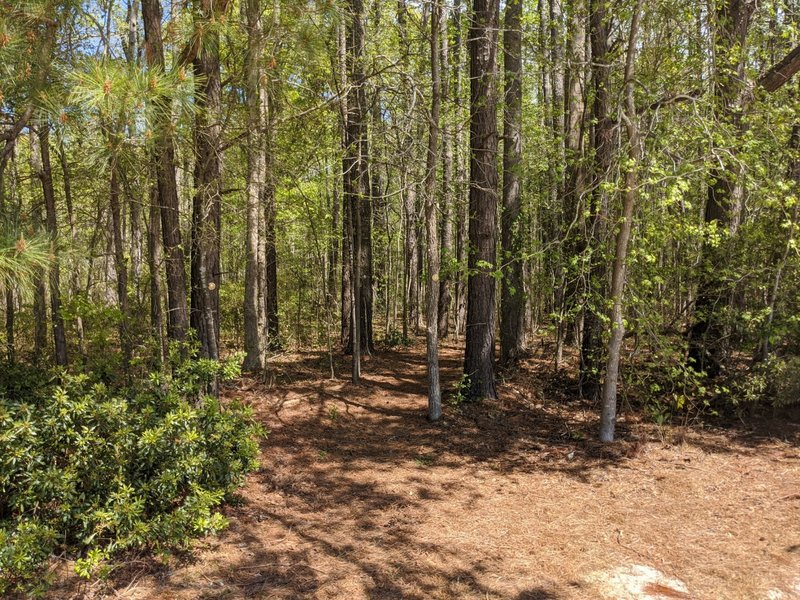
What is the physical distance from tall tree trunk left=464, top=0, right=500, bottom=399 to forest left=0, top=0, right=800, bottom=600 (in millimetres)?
43

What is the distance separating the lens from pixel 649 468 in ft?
20.3

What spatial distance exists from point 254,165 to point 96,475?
4.68 metres

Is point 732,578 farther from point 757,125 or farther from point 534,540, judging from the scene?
point 757,125

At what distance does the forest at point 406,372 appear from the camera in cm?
408

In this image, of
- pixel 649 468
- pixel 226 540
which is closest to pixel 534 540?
pixel 649 468

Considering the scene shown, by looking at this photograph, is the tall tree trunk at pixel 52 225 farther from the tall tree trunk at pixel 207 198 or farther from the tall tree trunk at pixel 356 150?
the tall tree trunk at pixel 356 150

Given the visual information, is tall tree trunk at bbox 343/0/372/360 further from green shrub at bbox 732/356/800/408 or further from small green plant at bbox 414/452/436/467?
green shrub at bbox 732/356/800/408

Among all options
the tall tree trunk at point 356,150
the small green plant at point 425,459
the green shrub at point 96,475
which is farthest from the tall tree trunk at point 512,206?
the green shrub at point 96,475

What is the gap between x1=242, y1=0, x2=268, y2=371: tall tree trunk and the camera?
568 cm

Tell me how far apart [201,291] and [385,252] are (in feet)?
37.4

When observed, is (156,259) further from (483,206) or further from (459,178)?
(459,178)

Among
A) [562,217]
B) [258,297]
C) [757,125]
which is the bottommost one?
[258,297]

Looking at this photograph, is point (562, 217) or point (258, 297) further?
point (258, 297)

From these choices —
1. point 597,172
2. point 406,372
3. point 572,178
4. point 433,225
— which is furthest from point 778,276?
point 406,372
